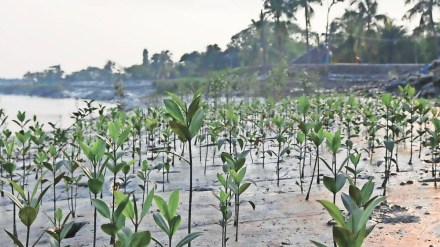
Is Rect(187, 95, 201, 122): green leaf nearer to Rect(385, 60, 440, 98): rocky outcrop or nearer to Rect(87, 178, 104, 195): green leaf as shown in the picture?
Rect(87, 178, 104, 195): green leaf

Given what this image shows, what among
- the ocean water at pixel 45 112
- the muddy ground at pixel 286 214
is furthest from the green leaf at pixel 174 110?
the ocean water at pixel 45 112

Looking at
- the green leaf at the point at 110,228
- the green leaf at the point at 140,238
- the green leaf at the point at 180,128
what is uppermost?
the green leaf at the point at 180,128

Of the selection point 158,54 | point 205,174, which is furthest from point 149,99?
point 158,54

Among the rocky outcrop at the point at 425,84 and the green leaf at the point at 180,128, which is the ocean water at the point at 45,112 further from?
the rocky outcrop at the point at 425,84

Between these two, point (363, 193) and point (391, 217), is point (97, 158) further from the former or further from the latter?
point (391, 217)

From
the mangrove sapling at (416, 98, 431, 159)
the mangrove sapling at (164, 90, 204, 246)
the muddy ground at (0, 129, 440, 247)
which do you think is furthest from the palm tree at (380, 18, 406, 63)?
the mangrove sapling at (164, 90, 204, 246)

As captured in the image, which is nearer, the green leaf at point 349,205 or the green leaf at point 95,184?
the green leaf at point 349,205

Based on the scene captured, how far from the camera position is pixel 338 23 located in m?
51.1

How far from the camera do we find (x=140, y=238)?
5.66 ft

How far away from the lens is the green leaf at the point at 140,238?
172cm

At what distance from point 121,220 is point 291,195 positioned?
11.5 feet

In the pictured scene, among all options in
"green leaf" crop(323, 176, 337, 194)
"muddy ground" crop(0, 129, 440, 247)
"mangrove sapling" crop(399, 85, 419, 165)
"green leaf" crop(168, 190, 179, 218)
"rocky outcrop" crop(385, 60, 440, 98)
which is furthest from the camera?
"rocky outcrop" crop(385, 60, 440, 98)

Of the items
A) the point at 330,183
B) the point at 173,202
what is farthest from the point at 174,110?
the point at 330,183

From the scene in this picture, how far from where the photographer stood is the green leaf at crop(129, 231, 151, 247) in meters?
1.72
